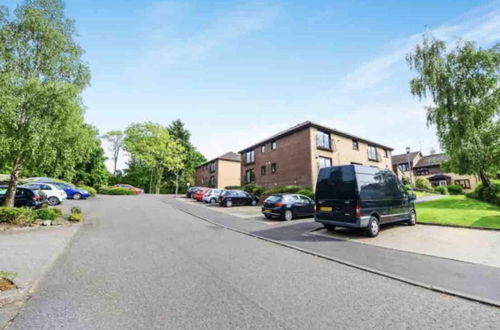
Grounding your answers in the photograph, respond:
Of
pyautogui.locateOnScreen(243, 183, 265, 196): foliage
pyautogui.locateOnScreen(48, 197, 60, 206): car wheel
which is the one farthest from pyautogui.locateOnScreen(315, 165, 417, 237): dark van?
pyautogui.locateOnScreen(48, 197, 60, 206): car wheel

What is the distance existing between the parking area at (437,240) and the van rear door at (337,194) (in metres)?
0.90

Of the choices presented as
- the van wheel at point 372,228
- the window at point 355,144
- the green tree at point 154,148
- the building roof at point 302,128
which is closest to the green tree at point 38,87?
the van wheel at point 372,228

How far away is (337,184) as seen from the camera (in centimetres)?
927

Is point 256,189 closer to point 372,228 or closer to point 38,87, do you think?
point 372,228

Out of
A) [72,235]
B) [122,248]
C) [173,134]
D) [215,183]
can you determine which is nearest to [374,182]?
[122,248]

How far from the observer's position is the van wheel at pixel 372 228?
351 inches

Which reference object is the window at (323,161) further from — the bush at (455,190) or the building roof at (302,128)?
the bush at (455,190)

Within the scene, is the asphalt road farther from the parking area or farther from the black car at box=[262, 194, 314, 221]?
the black car at box=[262, 194, 314, 221]

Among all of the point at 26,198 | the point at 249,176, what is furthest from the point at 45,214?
the point at 249,176

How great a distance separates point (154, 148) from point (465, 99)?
156 feet

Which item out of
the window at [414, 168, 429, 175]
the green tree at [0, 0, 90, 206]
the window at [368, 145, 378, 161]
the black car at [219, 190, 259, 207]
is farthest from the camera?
the window at [414, 168, 429, 175]

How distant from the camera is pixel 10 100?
9.49 meters

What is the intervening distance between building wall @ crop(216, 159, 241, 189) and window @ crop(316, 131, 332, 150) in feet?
67.6

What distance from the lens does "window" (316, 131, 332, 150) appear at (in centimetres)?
2389
